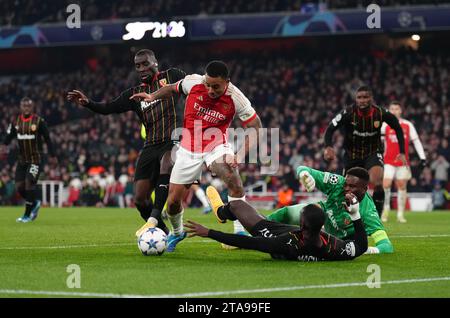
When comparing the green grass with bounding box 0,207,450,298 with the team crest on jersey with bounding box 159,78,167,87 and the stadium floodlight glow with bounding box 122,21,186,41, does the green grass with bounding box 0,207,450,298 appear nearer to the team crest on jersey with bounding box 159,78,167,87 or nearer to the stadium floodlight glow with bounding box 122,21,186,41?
the team crest on jersey with bounding box 159,78,167,87

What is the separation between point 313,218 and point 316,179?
1.36m

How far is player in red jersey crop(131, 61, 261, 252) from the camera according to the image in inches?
384

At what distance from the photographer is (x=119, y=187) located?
104ft

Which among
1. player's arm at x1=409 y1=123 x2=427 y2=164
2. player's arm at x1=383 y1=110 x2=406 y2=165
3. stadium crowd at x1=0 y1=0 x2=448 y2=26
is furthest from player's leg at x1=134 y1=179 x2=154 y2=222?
stadium crowd at x1=0 y1=0 x2=448 y2=26

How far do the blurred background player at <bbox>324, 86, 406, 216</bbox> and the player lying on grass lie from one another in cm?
434

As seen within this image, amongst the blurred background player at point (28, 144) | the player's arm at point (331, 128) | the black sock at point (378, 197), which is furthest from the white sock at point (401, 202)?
the blurred background player at point (28, 144)

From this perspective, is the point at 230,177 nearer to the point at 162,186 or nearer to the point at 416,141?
the point at 162,186

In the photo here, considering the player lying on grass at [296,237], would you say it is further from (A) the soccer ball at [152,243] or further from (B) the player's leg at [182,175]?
(A) the soccer ball at [152,243]

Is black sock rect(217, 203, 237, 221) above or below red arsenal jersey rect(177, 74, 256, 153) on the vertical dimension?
below

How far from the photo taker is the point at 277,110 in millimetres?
34781

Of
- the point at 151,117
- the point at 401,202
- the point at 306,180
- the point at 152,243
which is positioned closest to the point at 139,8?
the point at 401,202

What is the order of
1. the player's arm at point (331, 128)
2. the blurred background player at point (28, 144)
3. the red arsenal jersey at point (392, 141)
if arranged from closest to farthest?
the player's arm at point (331, 128) < the blurred background player at point (28, 144) < the red arsenal jersey at point (392, 141)

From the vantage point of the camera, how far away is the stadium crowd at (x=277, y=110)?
99.6 feet

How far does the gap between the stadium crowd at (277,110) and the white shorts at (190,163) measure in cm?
1848
